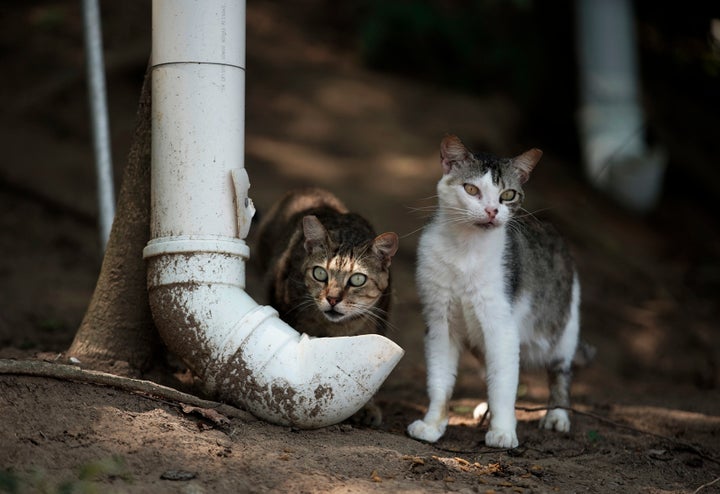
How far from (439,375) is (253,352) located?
3.32ft

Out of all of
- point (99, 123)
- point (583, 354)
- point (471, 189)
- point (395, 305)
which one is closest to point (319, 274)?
point (471, 189)

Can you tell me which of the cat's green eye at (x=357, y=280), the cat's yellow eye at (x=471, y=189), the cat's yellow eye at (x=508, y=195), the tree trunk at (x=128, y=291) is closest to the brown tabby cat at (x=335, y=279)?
the cat's green eye at (x=357, y=280)

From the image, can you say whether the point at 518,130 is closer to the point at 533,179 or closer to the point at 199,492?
the point at 533,179

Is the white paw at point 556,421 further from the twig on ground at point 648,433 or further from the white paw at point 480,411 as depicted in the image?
the white paw at point 480,411

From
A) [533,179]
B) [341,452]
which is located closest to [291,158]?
[533,179]

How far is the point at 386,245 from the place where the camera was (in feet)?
14.5

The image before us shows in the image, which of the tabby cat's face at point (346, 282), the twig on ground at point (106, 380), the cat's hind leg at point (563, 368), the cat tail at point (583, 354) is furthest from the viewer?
the cat tail at point (583, 354)

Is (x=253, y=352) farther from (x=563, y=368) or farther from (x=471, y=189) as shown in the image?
(x=563, y=368)

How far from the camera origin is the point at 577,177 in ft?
36.9

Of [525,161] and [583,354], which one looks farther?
[583,354]

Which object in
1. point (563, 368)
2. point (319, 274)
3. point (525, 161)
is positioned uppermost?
point (525, 161)

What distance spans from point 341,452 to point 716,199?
27.6ft

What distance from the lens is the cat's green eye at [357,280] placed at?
4.35 meters

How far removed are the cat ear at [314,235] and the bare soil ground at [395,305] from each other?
57 centimetres
